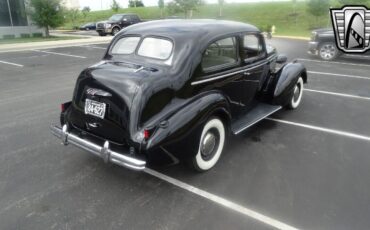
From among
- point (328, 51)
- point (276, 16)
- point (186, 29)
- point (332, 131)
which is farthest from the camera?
point (276, 16)

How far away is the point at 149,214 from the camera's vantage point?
306 cm

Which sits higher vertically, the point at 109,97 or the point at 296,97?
the point at 109,97

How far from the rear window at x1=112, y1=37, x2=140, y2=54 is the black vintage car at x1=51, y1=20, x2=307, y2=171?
2cm

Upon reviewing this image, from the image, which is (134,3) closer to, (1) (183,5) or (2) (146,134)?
(1) (183,5)

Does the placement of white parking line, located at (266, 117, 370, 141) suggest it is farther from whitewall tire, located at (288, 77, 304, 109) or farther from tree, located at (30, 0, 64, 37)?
tree, located at (30, 0, 64, 37)

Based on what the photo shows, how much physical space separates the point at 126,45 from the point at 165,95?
1.36m

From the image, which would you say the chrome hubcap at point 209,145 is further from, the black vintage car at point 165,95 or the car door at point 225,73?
the car door at point 225,73

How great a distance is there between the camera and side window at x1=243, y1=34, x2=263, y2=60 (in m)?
4.70

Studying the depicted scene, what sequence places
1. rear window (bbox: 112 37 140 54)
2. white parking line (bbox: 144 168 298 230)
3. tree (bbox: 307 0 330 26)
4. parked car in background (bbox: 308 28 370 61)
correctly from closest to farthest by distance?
white parking line (bbox: 144 168 298 230) → rear window (bbox: 112 37 140 54) → parked car in background (bbox: 308 28 370 61) → tree (bbox: 307 0 330 26)

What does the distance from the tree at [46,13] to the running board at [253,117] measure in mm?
19907

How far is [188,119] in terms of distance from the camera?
335 centimetres

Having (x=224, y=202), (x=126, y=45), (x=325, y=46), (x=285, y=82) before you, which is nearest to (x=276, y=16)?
(x=325, y=46)

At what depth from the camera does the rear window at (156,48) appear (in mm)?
3836

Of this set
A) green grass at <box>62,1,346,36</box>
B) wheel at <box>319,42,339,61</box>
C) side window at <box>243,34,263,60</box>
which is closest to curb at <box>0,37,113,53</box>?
wheel at <box>319,42,339,61</box>
